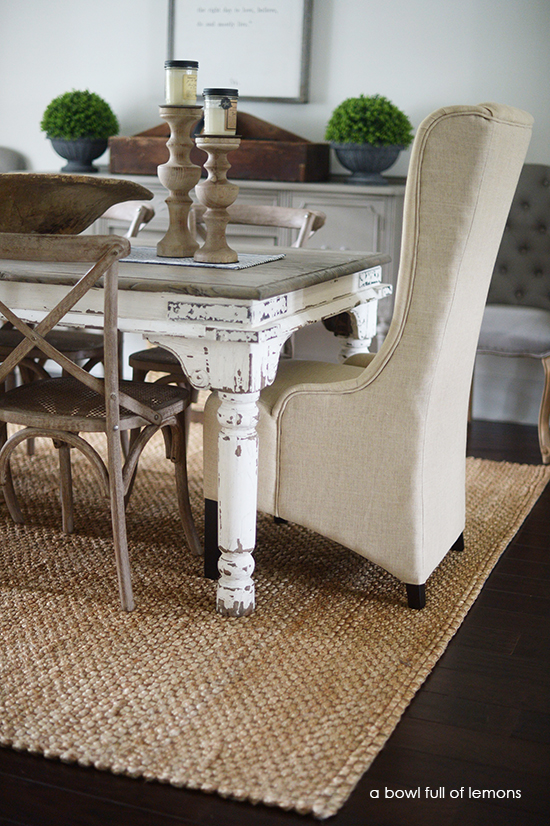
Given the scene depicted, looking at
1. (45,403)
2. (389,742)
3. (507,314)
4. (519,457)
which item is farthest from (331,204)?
(389,742)

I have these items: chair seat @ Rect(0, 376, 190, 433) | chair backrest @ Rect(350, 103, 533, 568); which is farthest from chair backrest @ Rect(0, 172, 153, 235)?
chair backrest @ Rect(350, 103, 533, 568)

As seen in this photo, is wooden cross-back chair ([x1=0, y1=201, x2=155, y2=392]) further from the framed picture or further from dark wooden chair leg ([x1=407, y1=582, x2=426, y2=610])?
the framed picture

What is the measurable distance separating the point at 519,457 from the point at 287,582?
1465 mm

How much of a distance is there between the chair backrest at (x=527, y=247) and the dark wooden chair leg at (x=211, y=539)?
2045 mm

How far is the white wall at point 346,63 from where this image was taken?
3627 millimetres

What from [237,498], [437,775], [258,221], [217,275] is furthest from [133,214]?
[437,775]

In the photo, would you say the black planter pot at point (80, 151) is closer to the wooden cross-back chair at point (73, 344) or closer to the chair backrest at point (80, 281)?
the wooden cross-back chair at point (73, 344)

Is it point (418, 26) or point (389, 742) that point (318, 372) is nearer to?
point (389, 742)

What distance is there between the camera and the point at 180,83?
2.12m

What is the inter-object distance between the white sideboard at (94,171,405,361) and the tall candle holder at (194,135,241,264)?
1.42m

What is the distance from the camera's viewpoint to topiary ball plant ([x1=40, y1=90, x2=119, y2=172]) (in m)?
3.92

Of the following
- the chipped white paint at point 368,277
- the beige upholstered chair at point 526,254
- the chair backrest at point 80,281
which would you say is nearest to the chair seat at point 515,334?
the beige upholstered chair at point 526,254

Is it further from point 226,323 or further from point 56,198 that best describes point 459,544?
point 56,198

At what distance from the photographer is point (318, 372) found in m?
2.19
